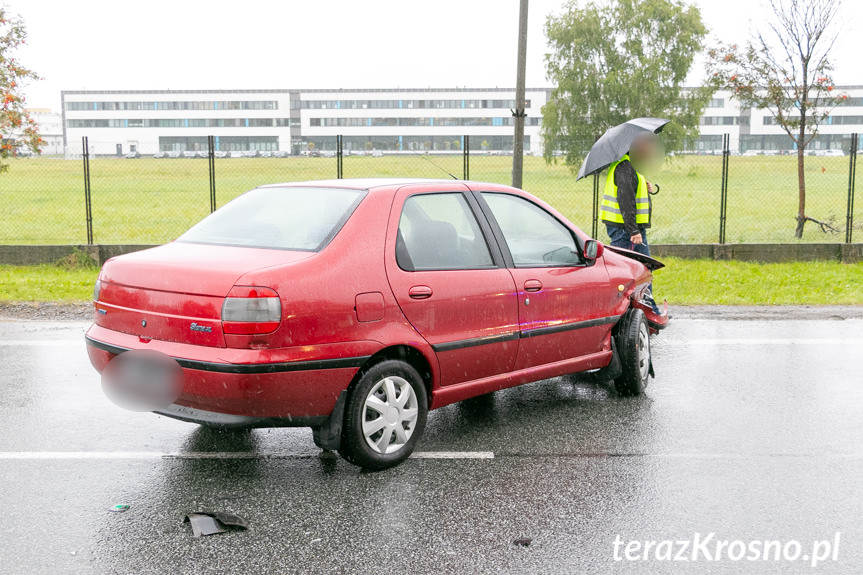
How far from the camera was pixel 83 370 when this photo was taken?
22.5 feet

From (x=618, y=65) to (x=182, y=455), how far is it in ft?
189

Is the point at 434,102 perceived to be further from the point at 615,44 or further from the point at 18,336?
the point at 18,336

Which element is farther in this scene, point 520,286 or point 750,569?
point 520,286

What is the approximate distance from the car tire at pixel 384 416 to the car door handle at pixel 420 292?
0.37 meters

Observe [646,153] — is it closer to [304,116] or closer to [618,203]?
[618,203]

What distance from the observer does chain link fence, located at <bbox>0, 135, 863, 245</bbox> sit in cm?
1681

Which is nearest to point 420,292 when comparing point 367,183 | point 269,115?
point 367,183

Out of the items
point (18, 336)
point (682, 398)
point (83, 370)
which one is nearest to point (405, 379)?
point (682, 398)

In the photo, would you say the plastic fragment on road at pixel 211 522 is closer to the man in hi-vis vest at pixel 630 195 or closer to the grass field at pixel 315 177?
the man in hi-vis vest at pixel 630 195

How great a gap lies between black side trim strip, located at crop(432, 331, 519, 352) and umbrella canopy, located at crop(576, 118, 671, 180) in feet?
10.6

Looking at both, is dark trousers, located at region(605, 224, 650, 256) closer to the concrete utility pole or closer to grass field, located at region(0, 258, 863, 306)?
grass field, located at region(0, 258, 863, 306)

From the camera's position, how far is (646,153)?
8148 millimetres

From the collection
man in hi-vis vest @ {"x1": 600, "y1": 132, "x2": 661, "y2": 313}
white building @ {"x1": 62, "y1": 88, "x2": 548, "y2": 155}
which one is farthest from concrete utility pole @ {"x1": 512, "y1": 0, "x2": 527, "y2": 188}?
white building @ {"x1": 62, "y1": 88, "x2": 548, "y2": 155}

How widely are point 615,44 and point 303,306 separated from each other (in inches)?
2311
